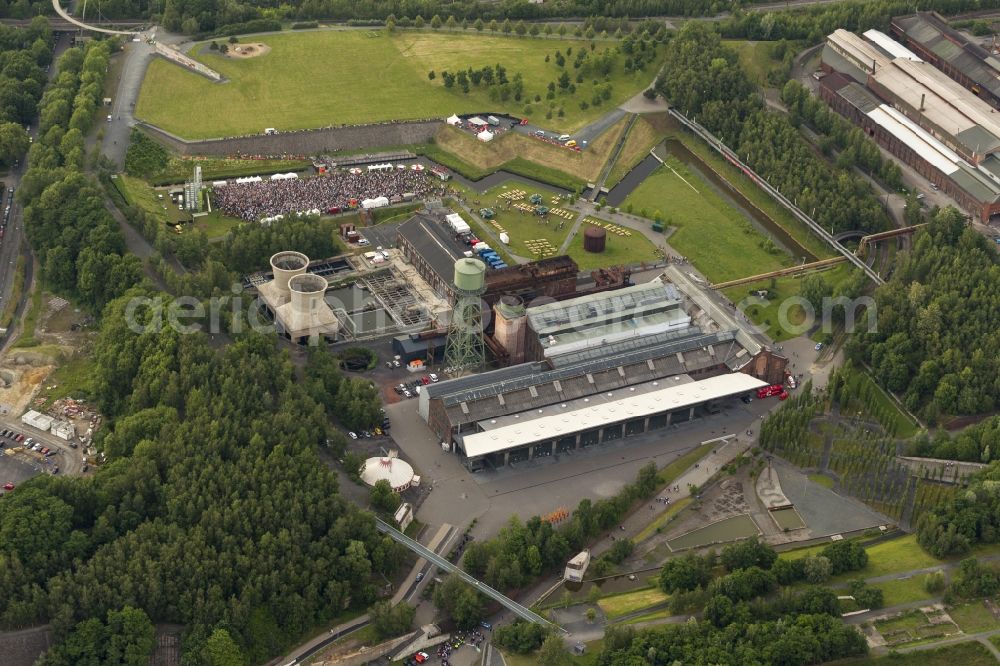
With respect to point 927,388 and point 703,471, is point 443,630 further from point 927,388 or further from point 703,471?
point 927,388

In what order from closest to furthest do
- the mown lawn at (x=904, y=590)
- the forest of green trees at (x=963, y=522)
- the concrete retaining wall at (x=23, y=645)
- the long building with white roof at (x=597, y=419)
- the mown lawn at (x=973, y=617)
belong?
the concrete retaining wall at (x=23, y=645)
the mown lawn at (x=973, y=617)
the mown lawn at (x=904, y=590)
the forest of green trees at (x=963, y=522)
the long building with white roof at (x=597, y=419)

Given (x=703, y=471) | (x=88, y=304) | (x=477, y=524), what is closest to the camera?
(x=477, y=524)

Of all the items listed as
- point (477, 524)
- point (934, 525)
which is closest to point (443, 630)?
point (477, 524)

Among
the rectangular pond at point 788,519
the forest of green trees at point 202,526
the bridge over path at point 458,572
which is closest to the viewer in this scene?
the forest of green trees at point 202,526

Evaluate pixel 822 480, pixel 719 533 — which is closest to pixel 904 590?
pixel 719 533

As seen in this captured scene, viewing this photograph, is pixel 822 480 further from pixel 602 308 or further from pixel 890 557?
pixel 602 308

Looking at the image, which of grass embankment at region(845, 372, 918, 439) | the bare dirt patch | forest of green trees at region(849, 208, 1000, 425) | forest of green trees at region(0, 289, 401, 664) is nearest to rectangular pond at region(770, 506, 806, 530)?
grass embankment at region(845, 372, 918, 439)

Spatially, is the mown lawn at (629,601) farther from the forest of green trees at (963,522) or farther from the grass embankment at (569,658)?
the forest of green trees at (963,522)

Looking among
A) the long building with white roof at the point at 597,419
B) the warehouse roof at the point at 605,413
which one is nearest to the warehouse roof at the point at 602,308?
the long building with white roof at the point at 597,419
